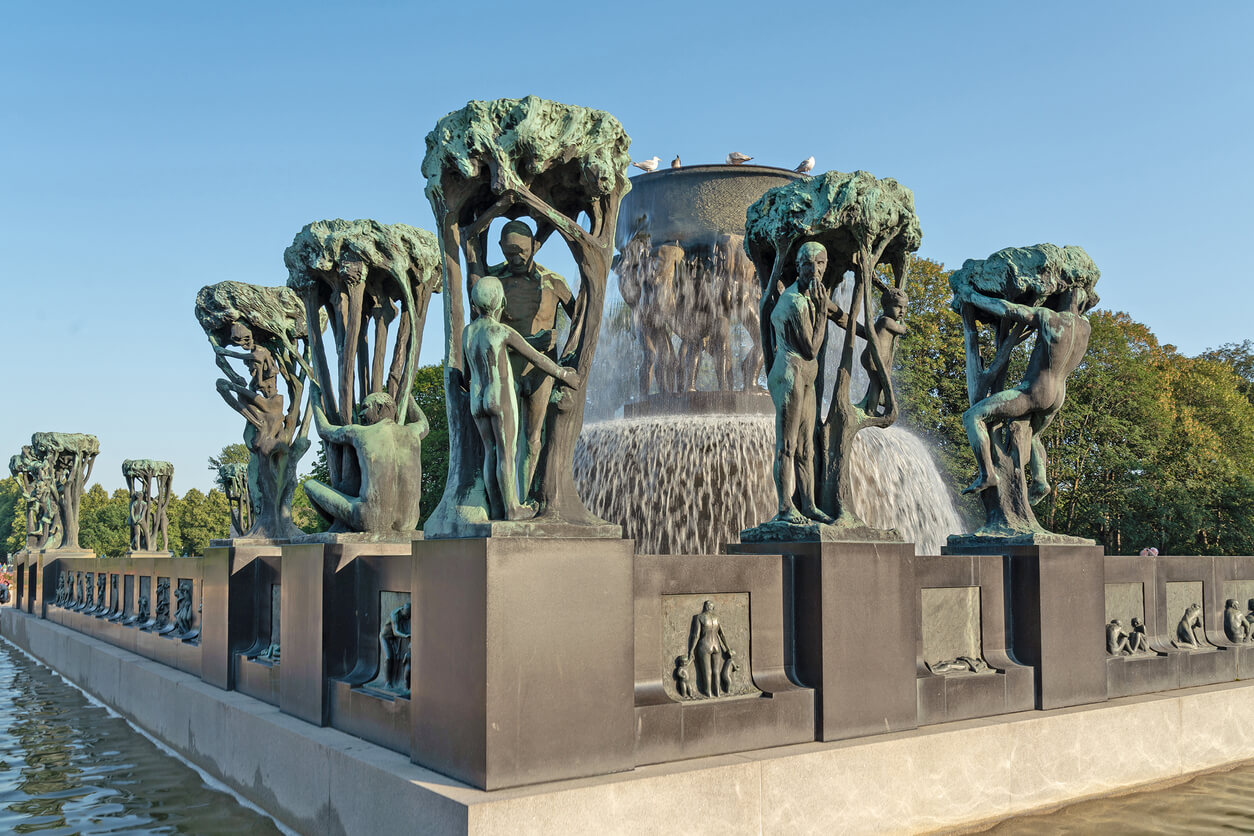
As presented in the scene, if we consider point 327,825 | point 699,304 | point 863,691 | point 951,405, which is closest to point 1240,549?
point 951,405

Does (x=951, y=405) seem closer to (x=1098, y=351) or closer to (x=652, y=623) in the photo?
(x=1098, y=351)

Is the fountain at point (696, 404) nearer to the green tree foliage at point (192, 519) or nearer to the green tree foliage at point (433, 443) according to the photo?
the green tree foliage at point (433, 443)

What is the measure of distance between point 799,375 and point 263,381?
21.0 ft

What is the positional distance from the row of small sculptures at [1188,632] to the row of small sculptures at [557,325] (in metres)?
1.22

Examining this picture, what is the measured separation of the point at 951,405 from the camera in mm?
32594

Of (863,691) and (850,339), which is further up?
(850,339)

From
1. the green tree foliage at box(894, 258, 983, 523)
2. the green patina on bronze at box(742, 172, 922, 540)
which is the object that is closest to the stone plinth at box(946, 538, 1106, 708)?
the green patina on bronze at box(742, 172, 922, 540)

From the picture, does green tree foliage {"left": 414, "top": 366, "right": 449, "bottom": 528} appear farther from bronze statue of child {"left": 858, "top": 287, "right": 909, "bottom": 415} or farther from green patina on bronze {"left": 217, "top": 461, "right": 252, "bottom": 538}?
bronze statue of child {"left": 858, "top": 287, "right": 909, "bottom": 415}

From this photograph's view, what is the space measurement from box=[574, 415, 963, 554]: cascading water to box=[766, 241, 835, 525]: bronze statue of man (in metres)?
6.32

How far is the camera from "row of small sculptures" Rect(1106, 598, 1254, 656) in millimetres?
8227

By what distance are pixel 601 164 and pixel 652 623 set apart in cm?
253

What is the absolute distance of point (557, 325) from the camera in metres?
6.12

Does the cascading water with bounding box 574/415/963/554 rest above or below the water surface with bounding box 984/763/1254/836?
above

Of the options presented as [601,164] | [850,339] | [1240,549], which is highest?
[601,164]
